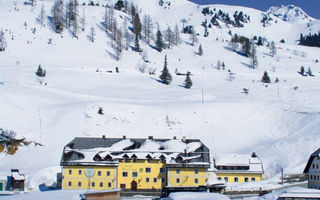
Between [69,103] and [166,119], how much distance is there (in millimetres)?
16133

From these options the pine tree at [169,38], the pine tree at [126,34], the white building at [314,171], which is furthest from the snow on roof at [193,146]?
the pine tree at [169,38]

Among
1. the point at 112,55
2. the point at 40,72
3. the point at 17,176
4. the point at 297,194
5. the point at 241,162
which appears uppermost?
the point at 112,55

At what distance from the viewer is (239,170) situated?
173 ft

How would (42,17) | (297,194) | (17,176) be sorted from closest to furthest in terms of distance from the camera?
1. (297,194)
2. (17,176)
3. (42,17)

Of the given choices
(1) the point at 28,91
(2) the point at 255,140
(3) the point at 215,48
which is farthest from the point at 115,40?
(2) the point at 255,140

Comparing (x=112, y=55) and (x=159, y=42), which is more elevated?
(x=159, y=42)

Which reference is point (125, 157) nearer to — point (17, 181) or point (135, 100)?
point (17, 181)

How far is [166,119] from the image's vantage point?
6994 cm

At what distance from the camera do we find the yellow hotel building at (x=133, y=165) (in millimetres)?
A: 47878

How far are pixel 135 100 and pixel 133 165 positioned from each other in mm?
32777

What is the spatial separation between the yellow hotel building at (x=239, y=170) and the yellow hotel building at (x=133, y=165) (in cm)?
424

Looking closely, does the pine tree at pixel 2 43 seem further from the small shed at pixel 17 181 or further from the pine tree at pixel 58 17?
the small shed at pixel 17 181

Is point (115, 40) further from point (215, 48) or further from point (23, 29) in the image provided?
point (215, 48)

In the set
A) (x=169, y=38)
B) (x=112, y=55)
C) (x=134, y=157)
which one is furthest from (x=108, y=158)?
(x=169, y=38)
